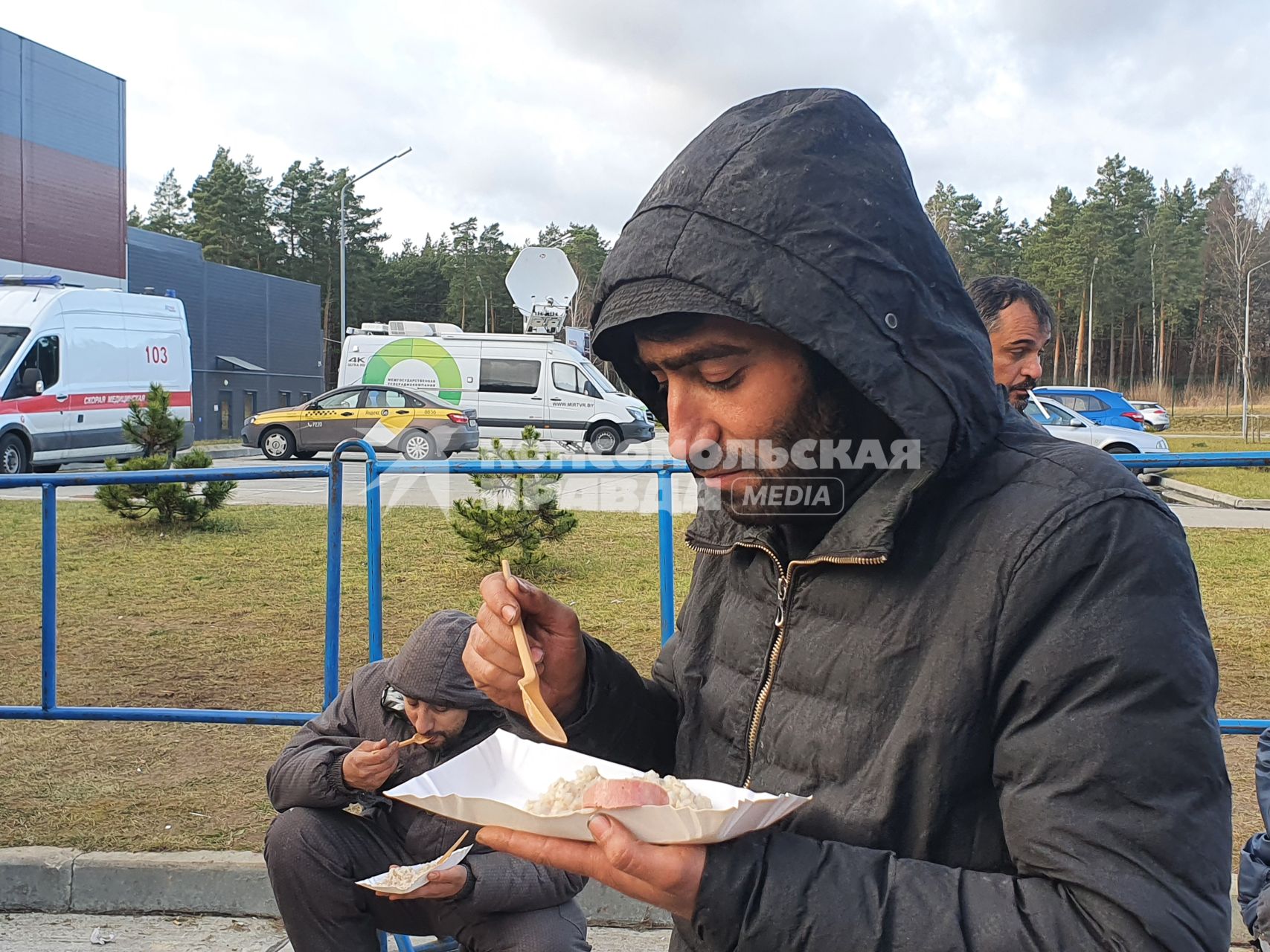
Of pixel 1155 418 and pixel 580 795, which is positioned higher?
pixel 1155 418

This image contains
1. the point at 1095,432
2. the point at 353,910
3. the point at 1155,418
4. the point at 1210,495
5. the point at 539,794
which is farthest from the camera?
the point at 1155,418

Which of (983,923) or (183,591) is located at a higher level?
(983,923)

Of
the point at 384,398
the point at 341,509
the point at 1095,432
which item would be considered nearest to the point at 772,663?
the point at 341,509

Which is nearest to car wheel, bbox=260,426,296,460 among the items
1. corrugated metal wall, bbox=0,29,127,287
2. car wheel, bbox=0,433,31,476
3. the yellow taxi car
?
the yellow taxi car

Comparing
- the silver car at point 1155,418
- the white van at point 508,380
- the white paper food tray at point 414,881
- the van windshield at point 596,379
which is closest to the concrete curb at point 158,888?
the white paper food tray at point 414,881

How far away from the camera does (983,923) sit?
3.48 feet

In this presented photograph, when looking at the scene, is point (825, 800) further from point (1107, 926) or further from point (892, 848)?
point (1107, 926)

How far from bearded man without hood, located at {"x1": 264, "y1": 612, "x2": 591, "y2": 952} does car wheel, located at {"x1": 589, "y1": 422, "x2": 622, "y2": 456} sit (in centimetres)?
1966

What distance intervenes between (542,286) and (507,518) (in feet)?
57.9

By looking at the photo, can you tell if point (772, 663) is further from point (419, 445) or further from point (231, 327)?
point (231, 327)

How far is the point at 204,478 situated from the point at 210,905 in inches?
72.8

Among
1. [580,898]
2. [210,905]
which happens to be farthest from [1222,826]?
[210,905]

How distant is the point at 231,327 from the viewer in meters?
34.2

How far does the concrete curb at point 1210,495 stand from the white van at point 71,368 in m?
13.6
